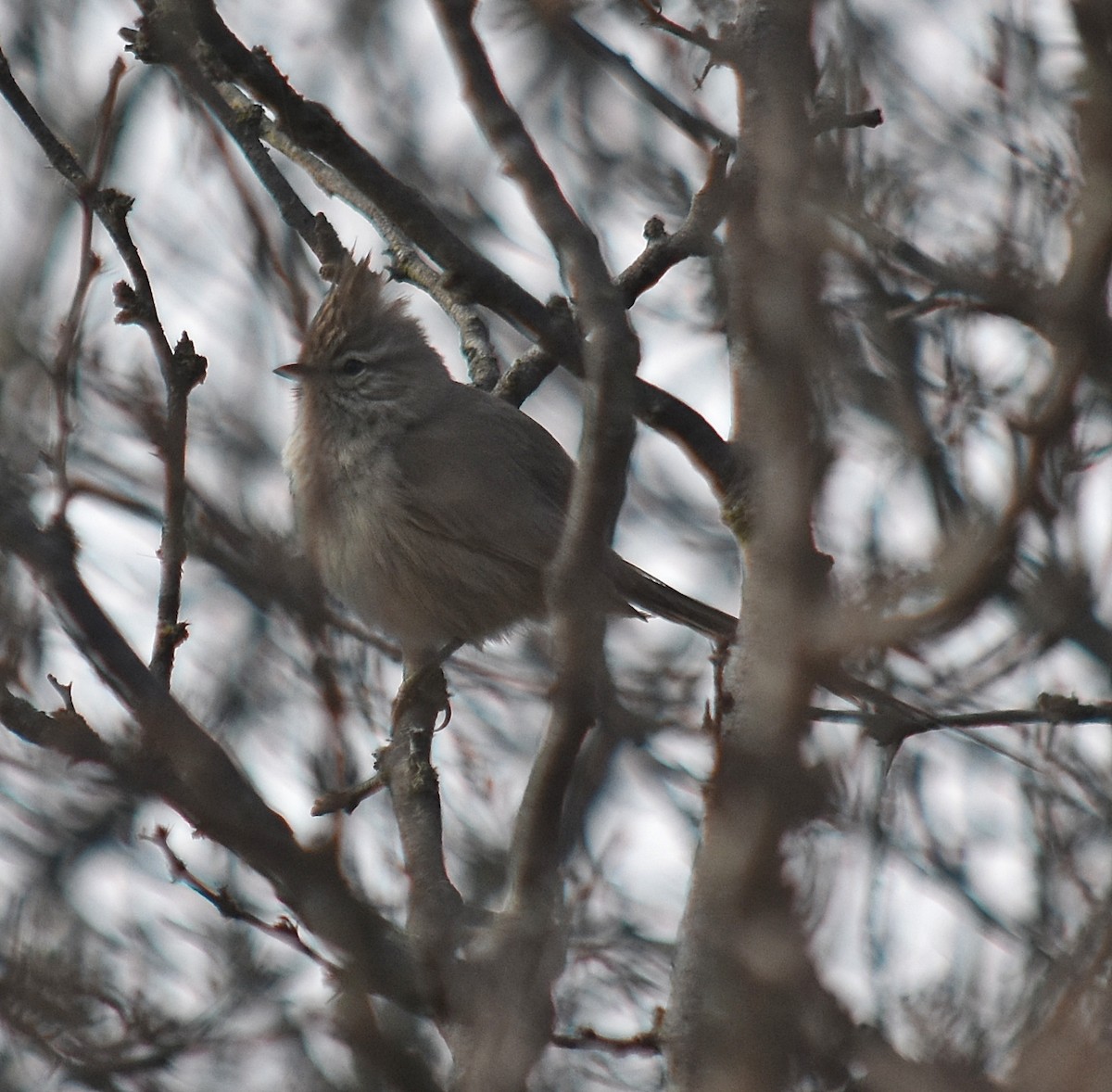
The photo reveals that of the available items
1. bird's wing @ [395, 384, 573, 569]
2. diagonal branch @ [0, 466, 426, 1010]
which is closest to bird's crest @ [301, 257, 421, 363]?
bird's wing @ [395, 384, 573, 569]

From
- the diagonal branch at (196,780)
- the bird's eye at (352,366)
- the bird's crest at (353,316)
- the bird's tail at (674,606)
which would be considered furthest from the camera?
the bird's tail at (674,606)

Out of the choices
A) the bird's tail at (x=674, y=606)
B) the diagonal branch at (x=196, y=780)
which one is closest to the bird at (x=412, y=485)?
the bird's tail at (x=674, y=606)

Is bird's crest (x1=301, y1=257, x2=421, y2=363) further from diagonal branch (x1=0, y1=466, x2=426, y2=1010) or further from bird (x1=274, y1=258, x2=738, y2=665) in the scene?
diagonal branch (x1=0, y1=466, x2=426, y2=1010)

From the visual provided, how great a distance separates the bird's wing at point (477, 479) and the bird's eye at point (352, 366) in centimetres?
41

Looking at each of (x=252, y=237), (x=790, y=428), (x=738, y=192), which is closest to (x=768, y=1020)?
(x=790, y=428)

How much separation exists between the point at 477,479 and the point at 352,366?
2.62ft

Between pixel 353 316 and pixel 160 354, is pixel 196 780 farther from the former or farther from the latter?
pixel 353 316

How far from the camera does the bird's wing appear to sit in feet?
20.2

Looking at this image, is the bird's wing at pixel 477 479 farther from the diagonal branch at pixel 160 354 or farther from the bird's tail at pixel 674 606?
the diagonal branch at pixel 160 354

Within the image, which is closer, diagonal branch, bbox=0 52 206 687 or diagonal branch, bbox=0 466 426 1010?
diagonal branch, bbox=0 466 426 1010

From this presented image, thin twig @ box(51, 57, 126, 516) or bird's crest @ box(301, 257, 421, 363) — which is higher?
bird's crest @ box(301, 257, 421, 363)

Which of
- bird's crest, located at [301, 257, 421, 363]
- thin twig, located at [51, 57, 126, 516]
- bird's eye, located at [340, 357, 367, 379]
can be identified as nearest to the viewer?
thin twig, located at [51, 57, 126, 516]

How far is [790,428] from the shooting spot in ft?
6.85

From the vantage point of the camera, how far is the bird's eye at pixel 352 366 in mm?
6469
